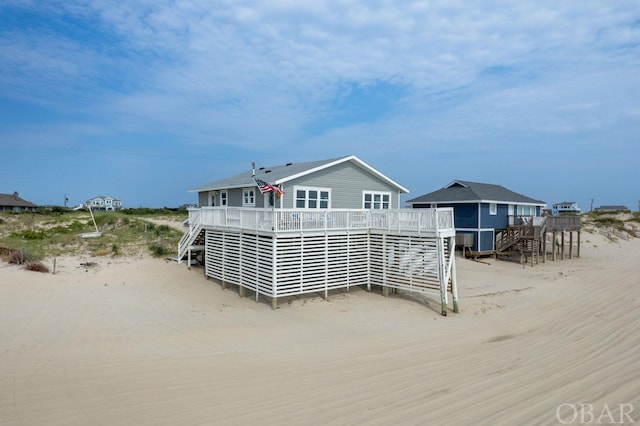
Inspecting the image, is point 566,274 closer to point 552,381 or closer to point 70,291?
point 552,381

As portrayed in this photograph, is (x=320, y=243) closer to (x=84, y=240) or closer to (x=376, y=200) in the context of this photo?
(x=376, y=200)

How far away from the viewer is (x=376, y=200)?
70.1 feet

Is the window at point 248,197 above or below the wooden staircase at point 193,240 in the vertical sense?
above

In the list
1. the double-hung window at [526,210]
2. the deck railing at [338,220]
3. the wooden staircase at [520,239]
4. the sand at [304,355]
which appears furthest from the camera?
the double-hung window at [526,210]

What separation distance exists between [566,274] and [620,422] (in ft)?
64.7

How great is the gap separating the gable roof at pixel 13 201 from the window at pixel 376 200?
2857 inches

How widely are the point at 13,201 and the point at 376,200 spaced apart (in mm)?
75463

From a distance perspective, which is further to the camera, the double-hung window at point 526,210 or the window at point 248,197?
the double-hung window at point 526,210

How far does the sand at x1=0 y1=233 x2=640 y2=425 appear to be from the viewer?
6.30 m

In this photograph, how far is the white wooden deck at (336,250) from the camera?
14172 mm

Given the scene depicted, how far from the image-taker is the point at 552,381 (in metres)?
7.29

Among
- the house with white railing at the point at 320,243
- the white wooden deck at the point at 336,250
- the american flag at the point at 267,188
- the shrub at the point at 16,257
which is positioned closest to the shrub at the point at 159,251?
the house with white railing at the point at 320,243

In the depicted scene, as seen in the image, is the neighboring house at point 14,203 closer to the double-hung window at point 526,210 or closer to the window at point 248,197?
the window at point 248,197

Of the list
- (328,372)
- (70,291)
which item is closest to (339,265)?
(328,372)
